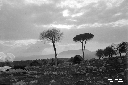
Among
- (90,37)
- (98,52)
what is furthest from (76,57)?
(98,52)

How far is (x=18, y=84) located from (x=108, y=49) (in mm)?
69621

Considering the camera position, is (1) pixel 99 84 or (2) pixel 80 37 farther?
(2) pixel 80 37

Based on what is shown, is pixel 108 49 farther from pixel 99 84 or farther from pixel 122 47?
pixel 99 84

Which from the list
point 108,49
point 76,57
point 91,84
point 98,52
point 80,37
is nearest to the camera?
point 91,84

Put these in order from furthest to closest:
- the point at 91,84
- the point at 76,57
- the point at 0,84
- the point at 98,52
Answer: the point at 98,52 < the point at 76,57 < the point at 91,84 < the point at 0,84

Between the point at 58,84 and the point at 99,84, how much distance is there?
325cm

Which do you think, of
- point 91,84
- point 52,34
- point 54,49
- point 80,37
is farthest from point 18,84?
point 80,37

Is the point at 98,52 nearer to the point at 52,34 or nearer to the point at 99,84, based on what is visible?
the point at 52,34

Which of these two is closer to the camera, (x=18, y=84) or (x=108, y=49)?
(x=18, y=84)

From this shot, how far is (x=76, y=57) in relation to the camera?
157 ft

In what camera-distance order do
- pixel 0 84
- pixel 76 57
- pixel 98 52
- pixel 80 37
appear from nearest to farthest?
pixel 0 84, pixel 76 57, pixel 80 37, pixel 98 52

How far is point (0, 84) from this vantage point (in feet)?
40.4

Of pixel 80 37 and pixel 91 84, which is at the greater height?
pixel 80 37

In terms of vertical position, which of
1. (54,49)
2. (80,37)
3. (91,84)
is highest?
(80,37)
